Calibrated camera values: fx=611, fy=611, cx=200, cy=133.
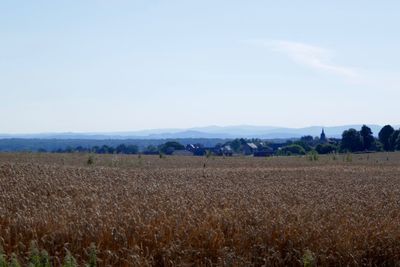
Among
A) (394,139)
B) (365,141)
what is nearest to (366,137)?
(365,141)

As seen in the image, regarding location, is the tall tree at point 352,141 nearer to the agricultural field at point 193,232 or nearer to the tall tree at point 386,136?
the tall tree at point 386,136

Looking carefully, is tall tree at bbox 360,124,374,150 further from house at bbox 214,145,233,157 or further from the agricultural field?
the agricultural field

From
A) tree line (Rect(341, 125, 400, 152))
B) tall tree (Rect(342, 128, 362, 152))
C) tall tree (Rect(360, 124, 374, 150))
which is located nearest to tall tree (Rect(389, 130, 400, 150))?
tree line (Rect(341, 125, 400, 152))

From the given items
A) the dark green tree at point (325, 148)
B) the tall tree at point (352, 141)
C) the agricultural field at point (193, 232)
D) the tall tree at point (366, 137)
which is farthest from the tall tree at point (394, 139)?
the agricultural field at point (193, 232)

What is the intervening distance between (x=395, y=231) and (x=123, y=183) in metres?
9.65

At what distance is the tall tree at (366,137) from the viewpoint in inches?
4139

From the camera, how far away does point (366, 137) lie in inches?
4178

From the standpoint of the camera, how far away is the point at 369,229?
11836 millimetres

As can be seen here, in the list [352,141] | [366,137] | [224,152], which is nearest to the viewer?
[224,152]

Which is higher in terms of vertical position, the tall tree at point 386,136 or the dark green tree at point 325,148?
the tall tree at point 386,136

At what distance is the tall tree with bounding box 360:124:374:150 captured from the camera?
105m

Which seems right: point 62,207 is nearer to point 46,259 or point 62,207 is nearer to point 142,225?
point 142,225

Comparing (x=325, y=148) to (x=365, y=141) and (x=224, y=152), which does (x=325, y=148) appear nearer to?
(x=365, y=141)

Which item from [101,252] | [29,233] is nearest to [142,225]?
[101,252]
